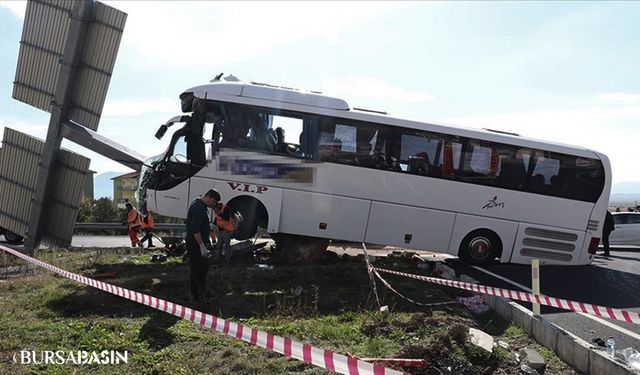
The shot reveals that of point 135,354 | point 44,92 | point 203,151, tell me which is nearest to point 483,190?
point 203,151

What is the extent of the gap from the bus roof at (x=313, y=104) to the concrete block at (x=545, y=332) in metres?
6.17

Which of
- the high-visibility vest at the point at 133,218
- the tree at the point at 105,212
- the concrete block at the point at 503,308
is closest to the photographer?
the concrete block at the point at 503,308

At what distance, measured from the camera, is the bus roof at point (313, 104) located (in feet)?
35.4

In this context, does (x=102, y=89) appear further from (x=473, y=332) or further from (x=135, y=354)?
(x=473, y=332)

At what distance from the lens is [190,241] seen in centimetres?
713

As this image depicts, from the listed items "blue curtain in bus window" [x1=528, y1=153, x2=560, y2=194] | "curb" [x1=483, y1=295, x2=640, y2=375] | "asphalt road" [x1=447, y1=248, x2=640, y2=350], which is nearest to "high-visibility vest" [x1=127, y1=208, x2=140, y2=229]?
"asphalt road" [x1=447, y1=248, x2=640, y2=350]

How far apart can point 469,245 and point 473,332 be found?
6366mm

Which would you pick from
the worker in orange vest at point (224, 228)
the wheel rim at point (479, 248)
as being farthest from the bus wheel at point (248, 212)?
the wheel rim at point (479, 248)

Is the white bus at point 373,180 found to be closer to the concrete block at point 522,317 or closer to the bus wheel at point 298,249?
the bus wheel at point 298,249

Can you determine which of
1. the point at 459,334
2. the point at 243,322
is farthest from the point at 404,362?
the point at 243,322

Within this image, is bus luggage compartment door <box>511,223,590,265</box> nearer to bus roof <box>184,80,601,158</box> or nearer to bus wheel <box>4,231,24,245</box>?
bus roof <box>184,80,601,158</box>

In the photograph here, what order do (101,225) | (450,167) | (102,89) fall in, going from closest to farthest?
(450,167)
(102,89)
(101,225)

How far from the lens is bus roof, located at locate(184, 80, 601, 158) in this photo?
10.8 metres

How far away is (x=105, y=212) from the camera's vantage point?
26969mm
